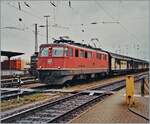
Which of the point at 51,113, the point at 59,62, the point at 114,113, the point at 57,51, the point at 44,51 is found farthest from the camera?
the point at 44,51

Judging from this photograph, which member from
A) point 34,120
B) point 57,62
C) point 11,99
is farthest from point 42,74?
point 34,120

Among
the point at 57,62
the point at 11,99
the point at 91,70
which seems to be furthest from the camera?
the point at 91,70

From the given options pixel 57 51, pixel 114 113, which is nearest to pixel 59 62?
pixel 57 51

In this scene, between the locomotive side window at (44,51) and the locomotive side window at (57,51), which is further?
the locomotive side window at (44,51)

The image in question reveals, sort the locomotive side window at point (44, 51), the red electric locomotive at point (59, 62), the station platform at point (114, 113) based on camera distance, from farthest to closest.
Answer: the locomotive side window at point (44, 51)
the red electric locomotive at point (59, 62)
the station platform at point (114, 113)

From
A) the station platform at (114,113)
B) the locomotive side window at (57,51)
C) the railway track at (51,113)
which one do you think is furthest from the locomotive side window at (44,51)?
the station platform at (114,113)

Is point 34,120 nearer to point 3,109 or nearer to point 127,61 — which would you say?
point 3,109

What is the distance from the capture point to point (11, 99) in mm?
17375

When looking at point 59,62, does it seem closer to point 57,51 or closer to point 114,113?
point 57,51

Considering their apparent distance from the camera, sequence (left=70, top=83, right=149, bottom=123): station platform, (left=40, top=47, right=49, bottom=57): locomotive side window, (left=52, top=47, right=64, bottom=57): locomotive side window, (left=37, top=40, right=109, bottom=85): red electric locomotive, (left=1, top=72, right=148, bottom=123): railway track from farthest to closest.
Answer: (left=40, top=47, right=49, bottom=57): locomotive side window, (left=52, top=47, right=64, bottom=57): locomotive side window, (left=37, top=40, right=109, bottom=85): red electric locomotive, (left=1, top=72, right=148, bottom=123): railway track, (left=70, top=83, right=149, bottom=123): station platform

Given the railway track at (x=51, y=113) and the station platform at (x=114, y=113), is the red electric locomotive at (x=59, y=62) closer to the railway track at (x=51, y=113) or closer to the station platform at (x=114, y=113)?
the railway track at (x=51, y=113)

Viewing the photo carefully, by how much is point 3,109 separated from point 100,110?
3.83 metres

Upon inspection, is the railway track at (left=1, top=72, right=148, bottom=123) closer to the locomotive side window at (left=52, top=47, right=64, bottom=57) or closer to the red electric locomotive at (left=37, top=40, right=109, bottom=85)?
A: the red electric locomotive at (left=37, top=40, right=109, bottom=85)

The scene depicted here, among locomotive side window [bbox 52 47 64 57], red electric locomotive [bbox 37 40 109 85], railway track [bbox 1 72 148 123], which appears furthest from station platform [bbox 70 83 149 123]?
locomotive side window [bbox 52 47 64 57]
